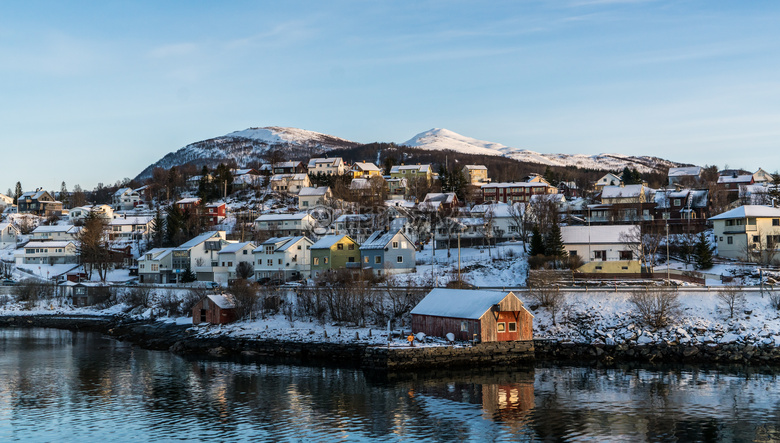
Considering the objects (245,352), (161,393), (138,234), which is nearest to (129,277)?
(138,234)

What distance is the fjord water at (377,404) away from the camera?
2545cm

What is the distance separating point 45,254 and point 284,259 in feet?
146

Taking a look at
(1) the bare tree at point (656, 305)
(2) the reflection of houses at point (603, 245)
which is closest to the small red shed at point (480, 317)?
(1) the bare tree at point (656, 305)

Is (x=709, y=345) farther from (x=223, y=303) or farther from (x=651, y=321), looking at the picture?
(x=223, y=303)

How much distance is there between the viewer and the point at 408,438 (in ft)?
81.4

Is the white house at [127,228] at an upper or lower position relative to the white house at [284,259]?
upper

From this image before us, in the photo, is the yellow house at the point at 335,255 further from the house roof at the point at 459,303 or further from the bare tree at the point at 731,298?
the bare tree at the point at 731,298

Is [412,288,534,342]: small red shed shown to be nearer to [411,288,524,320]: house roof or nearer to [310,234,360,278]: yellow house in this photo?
[411,288,524,320]: house roof

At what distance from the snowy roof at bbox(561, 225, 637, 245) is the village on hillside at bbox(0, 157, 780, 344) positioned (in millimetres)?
141

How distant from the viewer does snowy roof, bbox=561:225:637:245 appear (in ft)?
197

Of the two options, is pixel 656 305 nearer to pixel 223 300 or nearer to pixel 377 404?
pixel 377 404

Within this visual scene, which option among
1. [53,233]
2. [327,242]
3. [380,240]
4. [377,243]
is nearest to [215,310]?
[327,242]

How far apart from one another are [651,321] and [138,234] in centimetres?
8088

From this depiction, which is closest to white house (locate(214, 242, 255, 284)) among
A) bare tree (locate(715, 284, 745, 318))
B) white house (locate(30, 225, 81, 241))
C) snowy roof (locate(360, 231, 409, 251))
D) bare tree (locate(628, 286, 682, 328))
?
snowy roof (locate(360, 231, 409, 251))
